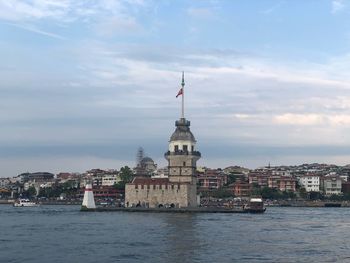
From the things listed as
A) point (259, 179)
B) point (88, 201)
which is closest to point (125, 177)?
point (259, 179)

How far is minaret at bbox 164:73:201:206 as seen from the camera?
3231 inches

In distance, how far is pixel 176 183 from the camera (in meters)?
81.3

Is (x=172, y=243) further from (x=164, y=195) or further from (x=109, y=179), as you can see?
(x=109, y=179)

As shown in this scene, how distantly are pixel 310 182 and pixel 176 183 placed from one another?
92701mm

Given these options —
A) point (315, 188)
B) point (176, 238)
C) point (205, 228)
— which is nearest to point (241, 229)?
point (205, 228)

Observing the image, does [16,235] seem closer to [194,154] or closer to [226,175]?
[194,154]

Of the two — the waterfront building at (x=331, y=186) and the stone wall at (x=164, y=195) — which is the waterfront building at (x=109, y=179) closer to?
the waterfront building at (x=331, y=186)

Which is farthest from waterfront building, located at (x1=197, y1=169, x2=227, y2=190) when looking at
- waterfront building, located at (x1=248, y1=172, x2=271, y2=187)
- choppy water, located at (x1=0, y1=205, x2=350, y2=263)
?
choppy water, located at (x1=0, y1=205, x2=350, y2=263)

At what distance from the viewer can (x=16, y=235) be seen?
45.7 metres

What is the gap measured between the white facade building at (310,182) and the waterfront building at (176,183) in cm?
8778

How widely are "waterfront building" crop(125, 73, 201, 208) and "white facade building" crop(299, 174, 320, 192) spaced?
87.8 m

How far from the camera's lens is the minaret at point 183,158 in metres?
82.1

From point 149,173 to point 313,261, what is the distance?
471ft

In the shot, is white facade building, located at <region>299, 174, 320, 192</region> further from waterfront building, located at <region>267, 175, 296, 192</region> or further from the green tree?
the green tree
